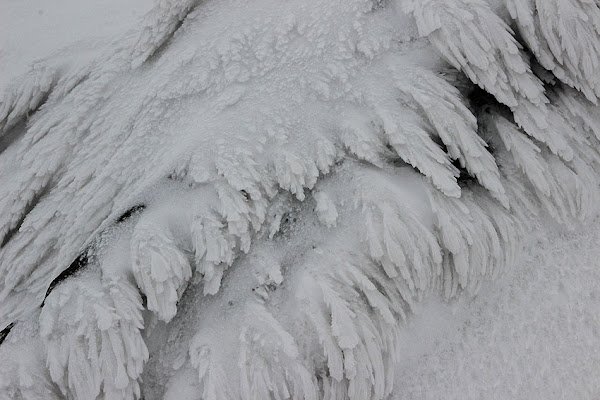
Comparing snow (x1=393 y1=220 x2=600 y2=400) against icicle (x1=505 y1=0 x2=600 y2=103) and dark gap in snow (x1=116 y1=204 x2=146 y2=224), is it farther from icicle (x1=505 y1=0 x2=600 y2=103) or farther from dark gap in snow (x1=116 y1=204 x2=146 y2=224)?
dark gap in snow (x1=116 y1=204 x2=146 y2=224)

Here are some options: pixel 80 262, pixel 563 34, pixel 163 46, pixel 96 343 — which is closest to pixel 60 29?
pixel 163 46

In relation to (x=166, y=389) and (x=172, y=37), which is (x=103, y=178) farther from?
(x=166, y=389)

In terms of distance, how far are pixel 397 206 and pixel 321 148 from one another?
37 cm

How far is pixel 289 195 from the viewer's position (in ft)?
6.05

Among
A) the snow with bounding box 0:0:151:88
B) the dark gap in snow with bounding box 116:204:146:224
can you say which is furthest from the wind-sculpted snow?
the snow with bounding box 0:0:151:88

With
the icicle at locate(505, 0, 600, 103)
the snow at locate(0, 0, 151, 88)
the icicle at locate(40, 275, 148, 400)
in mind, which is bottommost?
the icicle at locate(40, 275, 148, 400)

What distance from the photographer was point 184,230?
5.73 ft

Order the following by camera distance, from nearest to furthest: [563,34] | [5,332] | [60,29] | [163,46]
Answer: [5,332]
[563,34]
[163,46]
[60,29]

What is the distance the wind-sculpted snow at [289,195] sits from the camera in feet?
5.28

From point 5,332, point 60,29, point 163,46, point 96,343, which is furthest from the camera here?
point 60,29

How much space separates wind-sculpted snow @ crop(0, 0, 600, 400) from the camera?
161cm

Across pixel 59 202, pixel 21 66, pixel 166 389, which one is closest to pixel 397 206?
pixel 166 389

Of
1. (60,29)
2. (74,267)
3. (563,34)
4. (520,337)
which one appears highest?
(563,34)

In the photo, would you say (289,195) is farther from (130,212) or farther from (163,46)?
(163,46)
